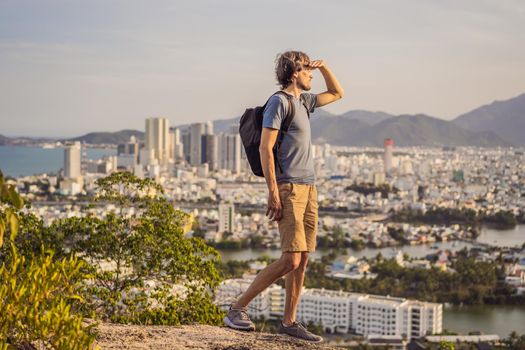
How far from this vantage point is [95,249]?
2646 mm

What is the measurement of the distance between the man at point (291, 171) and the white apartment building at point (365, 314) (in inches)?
260

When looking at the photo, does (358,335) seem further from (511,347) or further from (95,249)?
(95,249)

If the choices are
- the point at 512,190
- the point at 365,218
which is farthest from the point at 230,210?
the point at 512,190

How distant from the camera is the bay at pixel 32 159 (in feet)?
111

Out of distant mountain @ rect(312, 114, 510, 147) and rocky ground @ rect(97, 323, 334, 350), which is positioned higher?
distant mountain @ rect(312, 114, 510, 147)

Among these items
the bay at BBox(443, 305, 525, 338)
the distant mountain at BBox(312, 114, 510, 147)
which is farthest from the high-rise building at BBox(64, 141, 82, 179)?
the distant mountain at BBox(312, 114, 510, 147)

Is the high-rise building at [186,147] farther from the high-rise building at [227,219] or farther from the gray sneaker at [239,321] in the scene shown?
the gray sneaker at [239,321]

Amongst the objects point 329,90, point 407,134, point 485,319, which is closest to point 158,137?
point 485,319

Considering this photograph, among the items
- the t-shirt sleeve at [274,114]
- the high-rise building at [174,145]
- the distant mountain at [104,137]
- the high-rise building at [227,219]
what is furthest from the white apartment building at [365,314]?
the distant mountain at [104,137]

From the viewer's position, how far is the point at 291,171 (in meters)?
1.57

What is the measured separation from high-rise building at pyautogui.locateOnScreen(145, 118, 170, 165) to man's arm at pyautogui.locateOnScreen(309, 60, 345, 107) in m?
31.8

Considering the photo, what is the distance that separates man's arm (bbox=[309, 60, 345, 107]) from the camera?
66.5 inches

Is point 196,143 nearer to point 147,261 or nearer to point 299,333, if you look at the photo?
point 147,261

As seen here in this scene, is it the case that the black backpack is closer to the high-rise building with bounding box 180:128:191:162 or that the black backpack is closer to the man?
the man
